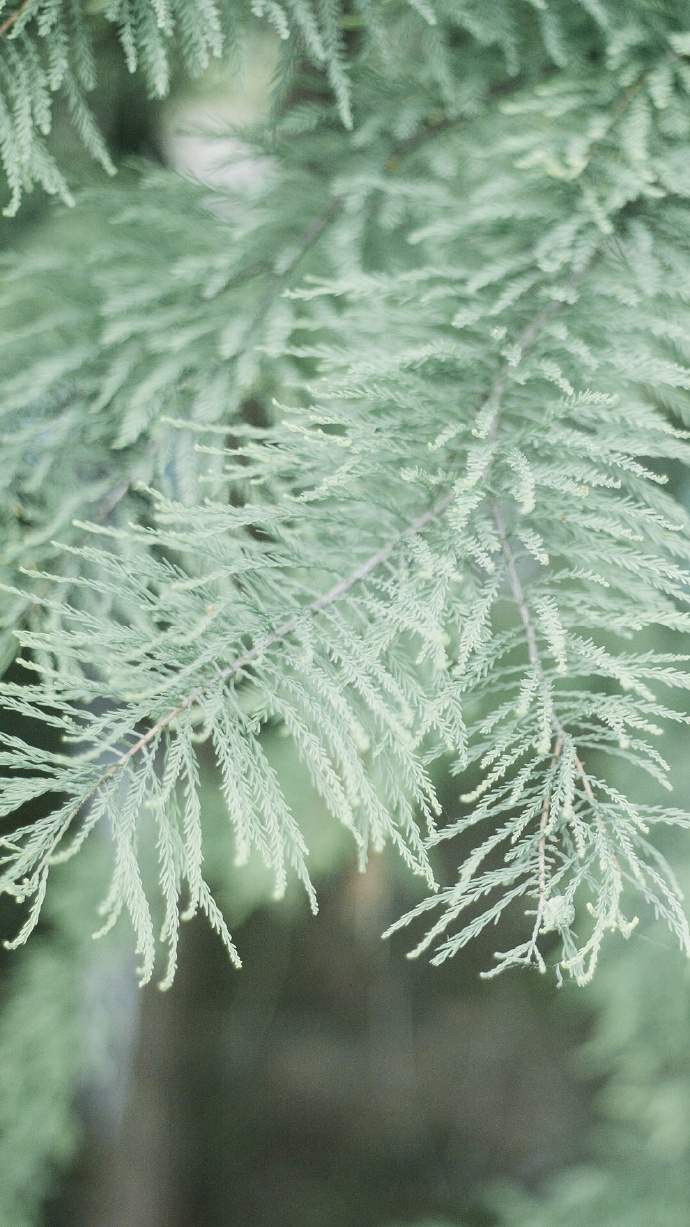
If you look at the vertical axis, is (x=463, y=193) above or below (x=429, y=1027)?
above

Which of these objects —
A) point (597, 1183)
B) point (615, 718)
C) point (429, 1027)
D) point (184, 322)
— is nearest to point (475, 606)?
point (615, 718)

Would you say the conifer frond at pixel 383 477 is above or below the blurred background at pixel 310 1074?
above

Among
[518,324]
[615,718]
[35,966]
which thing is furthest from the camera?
[35,966]

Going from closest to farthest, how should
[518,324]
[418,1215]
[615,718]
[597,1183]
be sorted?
1. [615,718]
2. [518,324]
3. [597,1183]
4. [418,1215]

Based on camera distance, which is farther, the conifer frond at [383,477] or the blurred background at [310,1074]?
the blurred background at [310,1074]

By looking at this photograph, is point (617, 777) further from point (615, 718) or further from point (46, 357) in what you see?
point (46, 357)

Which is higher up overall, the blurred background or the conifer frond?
the conifer frond

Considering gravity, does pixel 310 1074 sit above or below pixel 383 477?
below

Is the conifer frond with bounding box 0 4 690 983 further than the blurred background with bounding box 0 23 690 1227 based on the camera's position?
No
